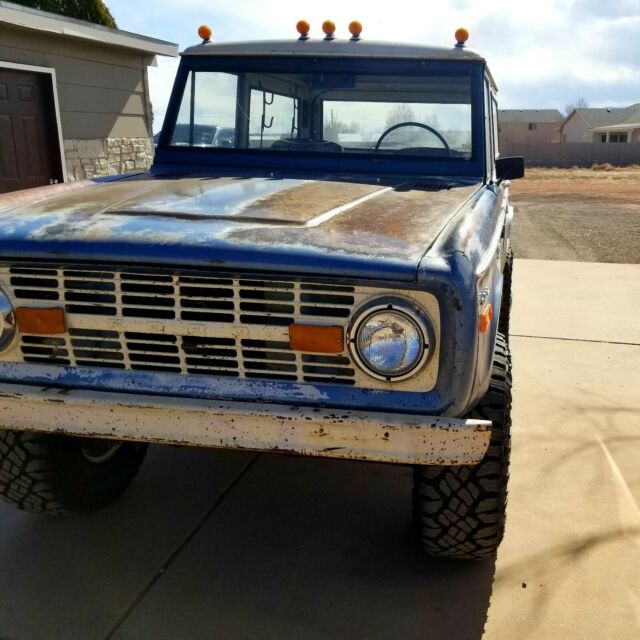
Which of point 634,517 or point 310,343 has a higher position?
point 310,343

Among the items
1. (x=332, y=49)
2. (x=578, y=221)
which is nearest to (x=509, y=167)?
(x=332, y=49)

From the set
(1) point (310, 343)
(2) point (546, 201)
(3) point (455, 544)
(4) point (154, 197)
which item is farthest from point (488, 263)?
(2) point (546, 201)

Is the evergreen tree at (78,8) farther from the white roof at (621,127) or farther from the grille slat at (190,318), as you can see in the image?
the white roof at (621,127)

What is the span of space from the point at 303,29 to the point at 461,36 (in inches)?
30.6

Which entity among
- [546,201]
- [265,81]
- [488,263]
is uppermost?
[265,81]

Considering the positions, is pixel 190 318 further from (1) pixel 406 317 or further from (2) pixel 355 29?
(2) pixel 355 29

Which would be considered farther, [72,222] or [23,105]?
[23,105]

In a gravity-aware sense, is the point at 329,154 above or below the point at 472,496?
above

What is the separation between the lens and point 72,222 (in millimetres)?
2217

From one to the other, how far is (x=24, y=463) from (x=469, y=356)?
5.35 ft

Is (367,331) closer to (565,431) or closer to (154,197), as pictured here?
(154,197)

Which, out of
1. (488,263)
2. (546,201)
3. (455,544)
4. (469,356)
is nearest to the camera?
(469,356)

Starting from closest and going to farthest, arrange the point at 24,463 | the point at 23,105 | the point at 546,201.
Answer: the point at 24,463 < the point at 23,105 < the point at 546,201

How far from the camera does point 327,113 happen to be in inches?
136
